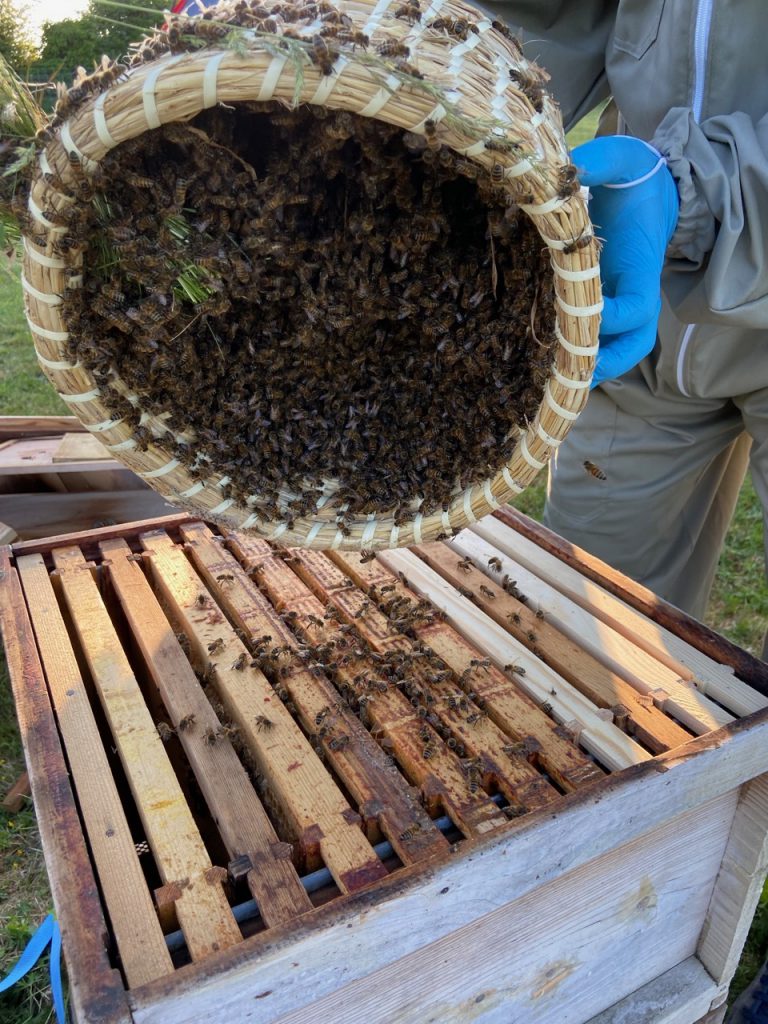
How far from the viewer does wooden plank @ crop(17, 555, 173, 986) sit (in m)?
1.66

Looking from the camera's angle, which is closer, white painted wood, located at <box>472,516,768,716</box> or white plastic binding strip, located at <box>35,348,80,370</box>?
white plastic binding strip, located at <box>35,348,80,370</box>

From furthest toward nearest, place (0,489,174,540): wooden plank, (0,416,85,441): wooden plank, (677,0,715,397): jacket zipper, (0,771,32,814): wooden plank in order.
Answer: (0,416,85,441): wooden plank → (0,489,174,540): wooden plank → (0,771,32,814): wooden plank → (677,0,715,397): jacket zipper

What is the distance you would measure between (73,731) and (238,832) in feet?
2.02

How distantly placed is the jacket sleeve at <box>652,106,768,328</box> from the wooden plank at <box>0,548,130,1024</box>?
2114mm

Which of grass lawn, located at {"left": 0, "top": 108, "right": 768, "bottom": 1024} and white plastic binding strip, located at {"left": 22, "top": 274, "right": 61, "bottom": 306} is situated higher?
white plastic binding strip, located at {"left": 22, "top": 274, "right": 61, "bottom": 306}

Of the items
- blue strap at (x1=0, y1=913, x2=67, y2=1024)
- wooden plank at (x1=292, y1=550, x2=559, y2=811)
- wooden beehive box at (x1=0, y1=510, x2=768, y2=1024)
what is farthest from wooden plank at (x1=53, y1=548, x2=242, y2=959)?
blue strap at (x1=0, y1=913, x2=67, y2=1024)

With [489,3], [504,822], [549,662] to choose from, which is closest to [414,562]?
[549,662]

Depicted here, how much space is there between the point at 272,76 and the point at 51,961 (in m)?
2.68

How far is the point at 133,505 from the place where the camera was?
435 centimetres

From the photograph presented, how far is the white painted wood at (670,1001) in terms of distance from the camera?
244cm

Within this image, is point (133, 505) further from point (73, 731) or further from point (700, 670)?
point (700, 670)

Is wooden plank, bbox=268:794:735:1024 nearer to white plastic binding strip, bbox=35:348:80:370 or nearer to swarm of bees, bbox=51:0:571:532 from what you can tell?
swarm of bees, bbox=51:0:571:532

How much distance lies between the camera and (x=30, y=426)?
467cm

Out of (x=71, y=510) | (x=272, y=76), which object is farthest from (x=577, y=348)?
(x=71, y=510)
